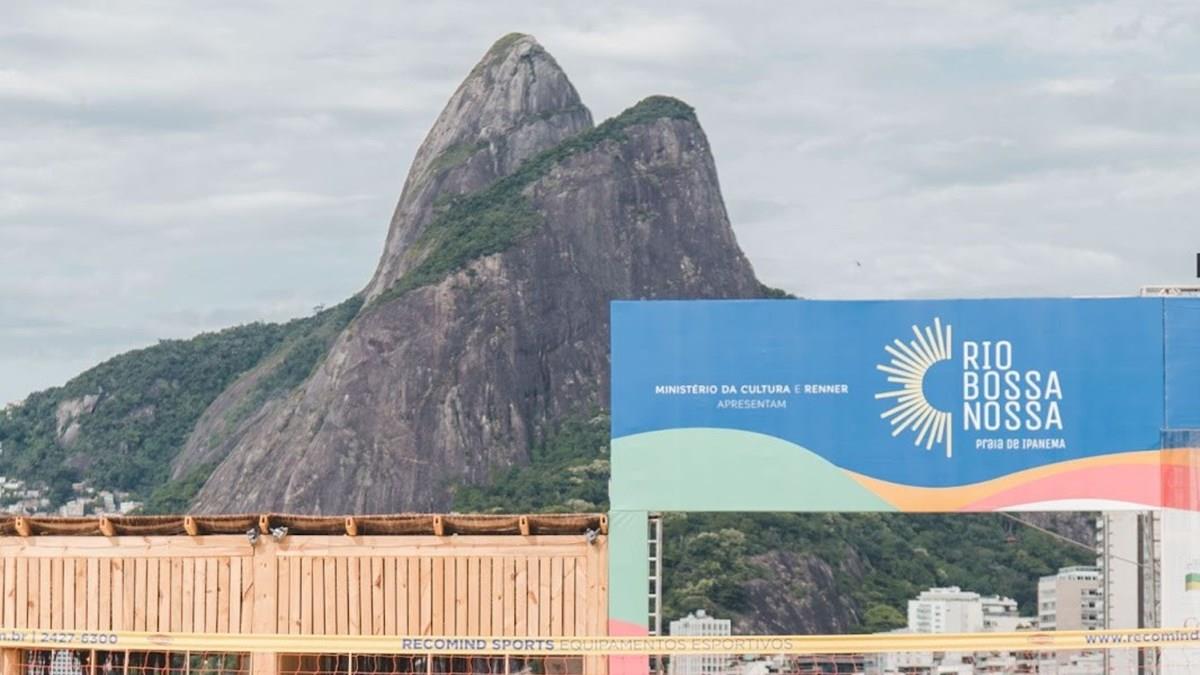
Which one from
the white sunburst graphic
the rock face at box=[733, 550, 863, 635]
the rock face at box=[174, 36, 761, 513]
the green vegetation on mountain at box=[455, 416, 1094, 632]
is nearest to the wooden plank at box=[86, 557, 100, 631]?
the white sunburst graphic

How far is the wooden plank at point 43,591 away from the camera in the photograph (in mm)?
26266

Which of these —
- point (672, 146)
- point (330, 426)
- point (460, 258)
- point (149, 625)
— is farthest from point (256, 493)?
point (149, 625)

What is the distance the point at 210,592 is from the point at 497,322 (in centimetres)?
15124

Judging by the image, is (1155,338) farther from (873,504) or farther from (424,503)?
(424,503)

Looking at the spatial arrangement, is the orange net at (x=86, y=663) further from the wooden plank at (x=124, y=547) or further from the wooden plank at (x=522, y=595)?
the wooden plank at (x=522, y=595)

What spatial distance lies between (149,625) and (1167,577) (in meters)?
13.4

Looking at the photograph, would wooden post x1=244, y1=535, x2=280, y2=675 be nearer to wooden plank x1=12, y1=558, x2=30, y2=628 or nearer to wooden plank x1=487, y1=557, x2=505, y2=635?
wooden plank x1=487, y1=557, x2=505, y2=635

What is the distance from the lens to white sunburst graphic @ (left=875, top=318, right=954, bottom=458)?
25781 mm

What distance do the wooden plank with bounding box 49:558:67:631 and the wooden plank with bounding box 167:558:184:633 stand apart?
1402mm

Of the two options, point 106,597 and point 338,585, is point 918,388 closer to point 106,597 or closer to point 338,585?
point 338,585

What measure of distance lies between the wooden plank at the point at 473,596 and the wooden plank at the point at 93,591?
4991mm

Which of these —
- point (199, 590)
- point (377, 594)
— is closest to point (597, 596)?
point (377, 594)

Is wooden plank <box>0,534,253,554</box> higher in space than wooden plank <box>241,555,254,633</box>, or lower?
higher

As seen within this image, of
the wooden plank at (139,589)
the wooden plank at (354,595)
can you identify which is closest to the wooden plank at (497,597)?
the wooden plank at (354,595)
